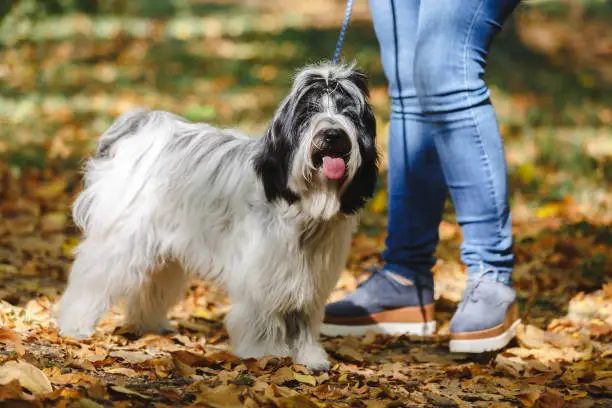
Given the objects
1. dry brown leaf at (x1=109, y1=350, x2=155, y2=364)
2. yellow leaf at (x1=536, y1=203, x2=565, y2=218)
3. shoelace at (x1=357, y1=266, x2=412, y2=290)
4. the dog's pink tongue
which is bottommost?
dry brown leaf at (x1=109, y1=350, x2=155, y2=364)

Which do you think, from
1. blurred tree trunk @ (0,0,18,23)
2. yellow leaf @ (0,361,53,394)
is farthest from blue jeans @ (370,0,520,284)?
blurred tree trunk @ (0,0,18,23)

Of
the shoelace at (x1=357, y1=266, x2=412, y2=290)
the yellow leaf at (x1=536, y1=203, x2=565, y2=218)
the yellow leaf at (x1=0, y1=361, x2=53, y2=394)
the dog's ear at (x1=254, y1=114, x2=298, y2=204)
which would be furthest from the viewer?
the yellow leaf at (x1=536, y1=203, x2=565, y2=218)

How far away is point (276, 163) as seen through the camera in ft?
11.6

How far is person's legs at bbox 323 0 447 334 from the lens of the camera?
14.4ft

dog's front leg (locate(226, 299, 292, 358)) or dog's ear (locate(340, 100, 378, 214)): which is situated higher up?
dog's ear (locate(340, 100, 378, 214))

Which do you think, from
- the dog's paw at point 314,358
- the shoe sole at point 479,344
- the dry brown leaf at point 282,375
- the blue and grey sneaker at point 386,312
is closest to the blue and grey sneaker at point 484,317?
the shoe sole at point 479,344

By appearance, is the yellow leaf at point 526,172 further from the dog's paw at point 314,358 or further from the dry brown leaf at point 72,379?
the dry brown leaf at point 72,379

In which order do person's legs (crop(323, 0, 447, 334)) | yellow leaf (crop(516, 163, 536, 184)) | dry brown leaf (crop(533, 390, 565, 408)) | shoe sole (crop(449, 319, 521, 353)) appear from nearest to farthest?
dry brown leaf (crop(533, 390, 565, 408)) < shoe sole (crop(449, 319, 521, 353)) < person's legs (crop(323, 0, 447, 334)) < yellow leaf (crop(516, 163, 536, 184))

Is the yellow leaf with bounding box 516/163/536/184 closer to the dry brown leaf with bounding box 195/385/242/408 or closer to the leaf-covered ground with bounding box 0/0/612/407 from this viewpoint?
the leaf-covered ground with bounding box 0/0/612/407

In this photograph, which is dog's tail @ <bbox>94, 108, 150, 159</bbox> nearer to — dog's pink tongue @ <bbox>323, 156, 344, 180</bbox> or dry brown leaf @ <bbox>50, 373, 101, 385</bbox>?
dog's pink tongue @ <bbox>323, 156, 344, 180</bbox>

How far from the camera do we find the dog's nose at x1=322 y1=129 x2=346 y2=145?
338 centimetres

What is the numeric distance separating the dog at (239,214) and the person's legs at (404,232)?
614 millimetres

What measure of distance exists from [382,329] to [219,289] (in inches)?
35.6

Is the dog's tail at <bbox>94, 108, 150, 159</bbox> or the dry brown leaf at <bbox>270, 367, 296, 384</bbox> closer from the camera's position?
the dry brown leaf at <bbox>270, 367, 296, 384</bbox>
